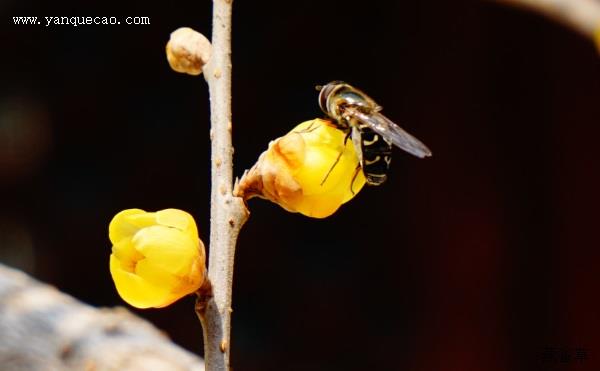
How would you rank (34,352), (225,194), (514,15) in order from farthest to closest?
(514,15) → (34,352) → (225,194)

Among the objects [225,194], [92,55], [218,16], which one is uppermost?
[92,55]

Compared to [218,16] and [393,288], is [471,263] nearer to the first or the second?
[393,288]

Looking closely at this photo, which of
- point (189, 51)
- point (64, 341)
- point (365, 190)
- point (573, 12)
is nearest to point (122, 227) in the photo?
point (189, 51)

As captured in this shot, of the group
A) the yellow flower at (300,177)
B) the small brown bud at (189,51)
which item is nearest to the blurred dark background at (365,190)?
the small brown bud at (189,51)

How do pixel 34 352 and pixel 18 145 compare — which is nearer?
pixel 34 352

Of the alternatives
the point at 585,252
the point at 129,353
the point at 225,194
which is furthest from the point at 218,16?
the point at 585,252

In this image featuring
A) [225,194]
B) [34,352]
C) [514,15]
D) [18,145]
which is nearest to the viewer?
[225,194]
